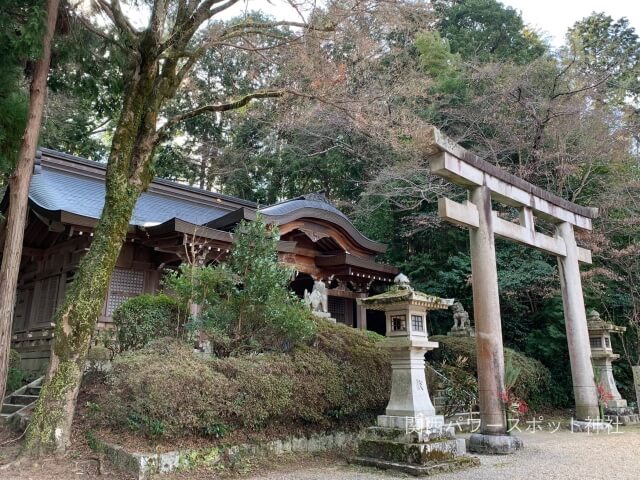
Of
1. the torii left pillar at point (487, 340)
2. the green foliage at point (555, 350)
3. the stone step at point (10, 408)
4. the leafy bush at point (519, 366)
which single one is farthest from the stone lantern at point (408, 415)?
the green foliage at point (555, 350)

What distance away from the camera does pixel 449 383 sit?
31.6 ft

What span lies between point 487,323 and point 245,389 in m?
3.74

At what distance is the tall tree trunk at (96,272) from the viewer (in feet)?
18.0

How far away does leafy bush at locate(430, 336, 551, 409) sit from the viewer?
36.5 ft

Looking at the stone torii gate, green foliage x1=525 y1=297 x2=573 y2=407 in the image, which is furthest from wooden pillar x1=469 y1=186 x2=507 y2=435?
green foliage x1=525 y1=297 x2=573 y2=407

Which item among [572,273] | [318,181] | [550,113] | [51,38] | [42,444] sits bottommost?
[42,444]

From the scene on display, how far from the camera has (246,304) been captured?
696 cm

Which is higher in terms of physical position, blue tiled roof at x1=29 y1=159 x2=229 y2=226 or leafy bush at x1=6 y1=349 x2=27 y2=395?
blue tiled roof at x1=29 y1=159 x2=229 y2=226

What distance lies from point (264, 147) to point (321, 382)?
55.5ft

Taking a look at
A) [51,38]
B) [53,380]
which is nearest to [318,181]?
[51,38]

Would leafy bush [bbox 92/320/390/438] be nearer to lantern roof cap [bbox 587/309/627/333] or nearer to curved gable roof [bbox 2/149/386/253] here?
curved gable roof [bbox 2/149/386/253]

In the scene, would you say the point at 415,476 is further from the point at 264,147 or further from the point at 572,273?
the point at 264,147

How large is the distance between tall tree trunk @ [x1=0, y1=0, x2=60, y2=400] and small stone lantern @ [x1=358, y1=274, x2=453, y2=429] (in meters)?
4.63

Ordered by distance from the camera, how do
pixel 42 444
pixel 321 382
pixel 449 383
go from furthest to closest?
pixel 449 383, pixel 321 382, pixel 42 444
